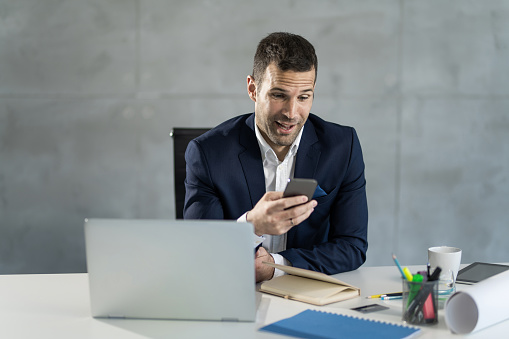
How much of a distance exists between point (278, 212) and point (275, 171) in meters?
0.60

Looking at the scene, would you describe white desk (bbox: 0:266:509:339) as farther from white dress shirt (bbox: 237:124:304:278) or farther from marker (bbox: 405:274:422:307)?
white dress shirt (bbox: 237:124:304:278)

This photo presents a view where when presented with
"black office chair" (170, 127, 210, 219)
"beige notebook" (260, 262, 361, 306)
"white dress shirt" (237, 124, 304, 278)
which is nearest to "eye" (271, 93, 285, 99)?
"white dress shirt" (237, 124, 304, 278)

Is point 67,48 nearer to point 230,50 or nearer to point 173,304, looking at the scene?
point 230,50

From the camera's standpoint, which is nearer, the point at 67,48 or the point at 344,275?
the point at 344,275

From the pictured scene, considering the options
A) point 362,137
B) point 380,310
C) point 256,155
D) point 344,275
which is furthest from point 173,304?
point 362,137

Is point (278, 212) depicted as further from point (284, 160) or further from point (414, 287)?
point (284, 160)

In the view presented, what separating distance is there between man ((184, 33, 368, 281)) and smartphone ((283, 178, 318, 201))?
429 mm

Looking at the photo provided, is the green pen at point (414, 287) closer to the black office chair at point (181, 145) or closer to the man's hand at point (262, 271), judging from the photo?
the man's hand at point (262, 271)

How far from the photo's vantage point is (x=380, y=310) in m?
1.59

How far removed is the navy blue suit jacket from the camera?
2281mm

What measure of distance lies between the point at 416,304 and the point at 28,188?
3040 mm

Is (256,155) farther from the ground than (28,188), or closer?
farther from the ground

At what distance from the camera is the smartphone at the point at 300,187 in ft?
5.49

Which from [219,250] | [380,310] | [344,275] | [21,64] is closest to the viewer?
[219,250]
